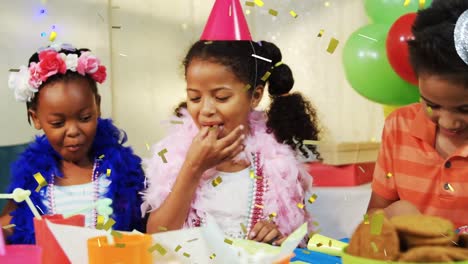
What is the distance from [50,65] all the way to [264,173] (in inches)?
21.2

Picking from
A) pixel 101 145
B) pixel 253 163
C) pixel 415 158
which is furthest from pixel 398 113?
pixel 101 145

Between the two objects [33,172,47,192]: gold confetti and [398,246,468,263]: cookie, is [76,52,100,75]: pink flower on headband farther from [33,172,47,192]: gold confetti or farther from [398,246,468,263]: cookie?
[398,246,468,263]: cookie

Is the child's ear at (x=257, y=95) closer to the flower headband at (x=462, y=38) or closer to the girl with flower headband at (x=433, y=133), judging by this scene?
the girl with flower headband at (x=433, y=133)

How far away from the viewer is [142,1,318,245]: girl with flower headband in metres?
1.25

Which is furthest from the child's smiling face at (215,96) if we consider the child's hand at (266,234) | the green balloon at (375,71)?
the green balloon at (375,71)

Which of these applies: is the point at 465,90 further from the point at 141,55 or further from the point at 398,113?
the point at 141,55

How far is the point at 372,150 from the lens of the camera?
261 cm

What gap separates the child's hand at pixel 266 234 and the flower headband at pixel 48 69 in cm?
55

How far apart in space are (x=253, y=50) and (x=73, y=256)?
0.73 m

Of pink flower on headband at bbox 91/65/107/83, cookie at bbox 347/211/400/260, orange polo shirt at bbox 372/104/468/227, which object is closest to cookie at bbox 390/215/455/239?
cookie at bbox 347/211/400/260

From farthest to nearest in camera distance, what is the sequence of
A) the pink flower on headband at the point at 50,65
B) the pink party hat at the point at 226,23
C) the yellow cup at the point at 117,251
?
the pink flower on headband at the point at 50,65 → the pink party hat at the point at 226,23 → the yellow cup at the point at 117,251

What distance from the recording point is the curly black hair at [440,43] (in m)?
0.95

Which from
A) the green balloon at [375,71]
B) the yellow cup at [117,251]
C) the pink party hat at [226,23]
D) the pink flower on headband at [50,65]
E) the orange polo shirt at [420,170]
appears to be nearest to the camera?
the yellow cup at [117,251]

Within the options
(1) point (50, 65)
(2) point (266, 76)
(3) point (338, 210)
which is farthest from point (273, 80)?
(1) point (50, 65)
